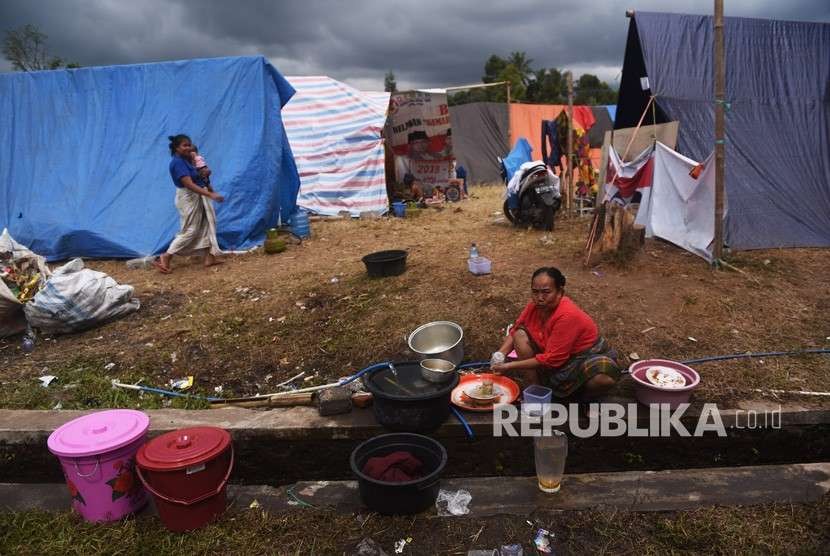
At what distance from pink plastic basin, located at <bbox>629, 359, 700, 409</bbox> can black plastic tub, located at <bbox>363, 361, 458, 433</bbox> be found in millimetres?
1188

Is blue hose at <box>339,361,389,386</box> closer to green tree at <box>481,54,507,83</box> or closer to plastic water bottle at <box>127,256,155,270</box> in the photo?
plastic water bottle at <box>127,256,155,270</box>

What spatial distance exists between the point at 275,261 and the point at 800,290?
605cm

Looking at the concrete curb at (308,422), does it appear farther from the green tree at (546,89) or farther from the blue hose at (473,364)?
the green tree at (546,89)

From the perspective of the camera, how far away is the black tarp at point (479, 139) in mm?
16047

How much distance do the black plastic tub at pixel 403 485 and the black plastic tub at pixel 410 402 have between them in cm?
26

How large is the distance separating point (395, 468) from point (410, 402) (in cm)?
48

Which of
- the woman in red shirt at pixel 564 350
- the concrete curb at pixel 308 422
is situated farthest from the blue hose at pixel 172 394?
the woman in red shirt at pixel 564 350

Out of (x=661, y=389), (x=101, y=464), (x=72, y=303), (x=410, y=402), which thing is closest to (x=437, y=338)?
(x=410, y=402)

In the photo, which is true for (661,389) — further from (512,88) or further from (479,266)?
(512,88)

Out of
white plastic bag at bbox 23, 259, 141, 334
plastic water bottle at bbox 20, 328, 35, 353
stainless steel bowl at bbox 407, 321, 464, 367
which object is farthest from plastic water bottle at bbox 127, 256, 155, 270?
stainless steel bowl at bbox 407, 321, 464, 367

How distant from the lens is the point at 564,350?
3041 mm

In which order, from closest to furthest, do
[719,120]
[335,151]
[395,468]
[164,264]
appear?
[395,468], [719,120], [164,264], [335,151]

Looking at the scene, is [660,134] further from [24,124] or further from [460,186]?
[24,124]

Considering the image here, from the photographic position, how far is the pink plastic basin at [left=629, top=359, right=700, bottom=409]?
3060 mm
